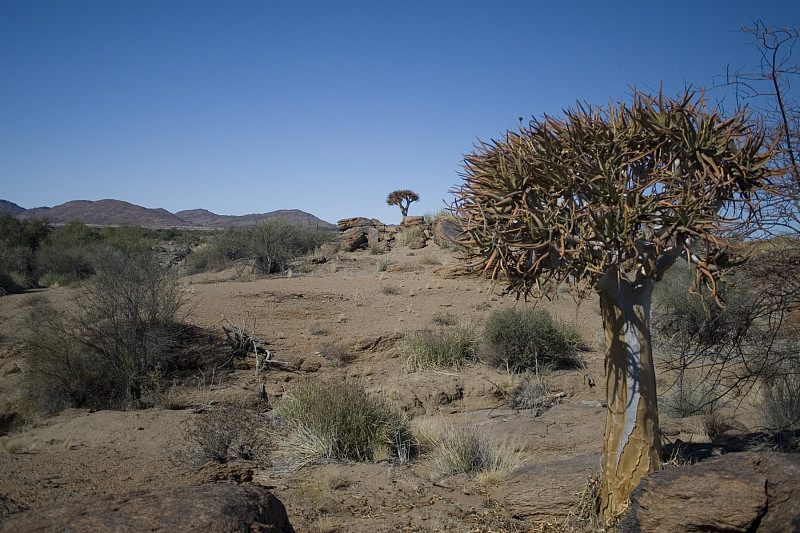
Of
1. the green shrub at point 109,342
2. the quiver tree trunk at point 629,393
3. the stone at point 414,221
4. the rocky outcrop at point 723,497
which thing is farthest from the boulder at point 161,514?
the stone at point 414,221

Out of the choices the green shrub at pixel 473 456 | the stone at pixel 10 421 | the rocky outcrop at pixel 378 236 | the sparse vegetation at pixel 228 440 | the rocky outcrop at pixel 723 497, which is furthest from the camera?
the rocky outcrop at pixel 378 236

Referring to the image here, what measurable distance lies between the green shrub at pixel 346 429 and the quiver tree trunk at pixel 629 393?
3.41 m

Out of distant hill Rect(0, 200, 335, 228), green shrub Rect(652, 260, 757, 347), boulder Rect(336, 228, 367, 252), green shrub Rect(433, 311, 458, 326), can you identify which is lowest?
green shrub Rect(433, 311, 458, 326)

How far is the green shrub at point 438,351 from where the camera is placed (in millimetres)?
12656

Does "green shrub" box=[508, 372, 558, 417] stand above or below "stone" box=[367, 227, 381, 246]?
below

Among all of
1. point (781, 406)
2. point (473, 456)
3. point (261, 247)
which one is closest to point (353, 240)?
point (261, 247)

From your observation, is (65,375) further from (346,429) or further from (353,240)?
(353,240)

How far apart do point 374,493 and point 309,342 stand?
7966mm

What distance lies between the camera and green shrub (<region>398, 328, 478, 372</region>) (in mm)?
12656

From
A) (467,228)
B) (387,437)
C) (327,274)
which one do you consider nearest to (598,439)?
(387,437)

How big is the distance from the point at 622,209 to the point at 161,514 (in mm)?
3486

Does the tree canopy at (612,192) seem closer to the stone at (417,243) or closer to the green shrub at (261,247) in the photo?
the green shrub at (261,247)

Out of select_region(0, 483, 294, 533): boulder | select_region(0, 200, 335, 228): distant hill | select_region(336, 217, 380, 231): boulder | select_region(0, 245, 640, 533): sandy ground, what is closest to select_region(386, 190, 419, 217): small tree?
select_region(336, 217, 380, 231): boulder

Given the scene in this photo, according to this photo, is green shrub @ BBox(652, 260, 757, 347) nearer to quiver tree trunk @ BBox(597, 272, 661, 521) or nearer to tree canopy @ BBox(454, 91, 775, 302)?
quiver tree trunk @ BBox(597, 272, 661, 521)
